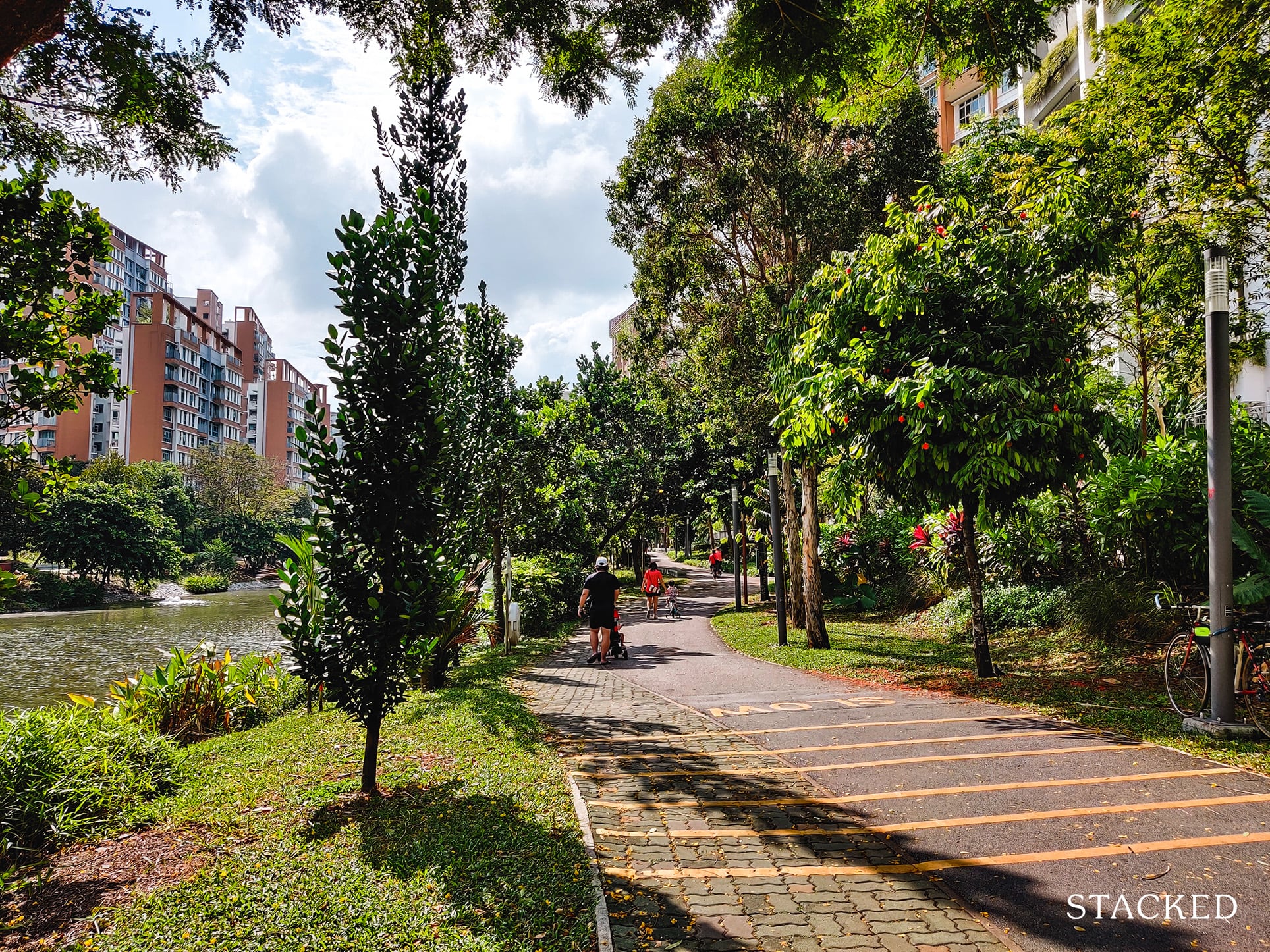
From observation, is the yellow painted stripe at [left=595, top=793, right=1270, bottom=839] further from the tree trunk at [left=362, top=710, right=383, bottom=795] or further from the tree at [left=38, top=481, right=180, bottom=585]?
the tree at [left=38, top=481, right=180, bottom=585]

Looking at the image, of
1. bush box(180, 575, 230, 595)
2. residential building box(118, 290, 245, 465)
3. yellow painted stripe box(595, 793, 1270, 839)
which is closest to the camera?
yellow painted stripe box(595, 793, 1270, 839)

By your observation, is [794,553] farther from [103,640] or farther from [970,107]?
[970,107]

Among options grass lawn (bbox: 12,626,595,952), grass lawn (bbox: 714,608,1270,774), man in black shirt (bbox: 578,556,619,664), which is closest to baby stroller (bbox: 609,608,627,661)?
man in black shirt (bbox: 578,556,619,664)

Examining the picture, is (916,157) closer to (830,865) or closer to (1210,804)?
(1210,804)

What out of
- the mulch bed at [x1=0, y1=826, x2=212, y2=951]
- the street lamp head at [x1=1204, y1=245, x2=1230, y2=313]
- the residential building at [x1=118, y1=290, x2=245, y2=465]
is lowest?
the mulch bed at [x1=0, y1=826, x2=212, y2=951]

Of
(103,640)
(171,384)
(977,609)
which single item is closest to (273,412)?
(171,384)

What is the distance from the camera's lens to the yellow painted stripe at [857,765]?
6078 mm

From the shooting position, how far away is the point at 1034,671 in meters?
10.6

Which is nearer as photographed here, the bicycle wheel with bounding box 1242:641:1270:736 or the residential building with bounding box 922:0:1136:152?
the bicycle wheel with bounding box 1242:641:1270:736

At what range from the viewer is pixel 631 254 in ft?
60.3

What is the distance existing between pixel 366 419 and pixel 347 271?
1.14m

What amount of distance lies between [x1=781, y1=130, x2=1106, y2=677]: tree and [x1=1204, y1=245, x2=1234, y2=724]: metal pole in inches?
63.9

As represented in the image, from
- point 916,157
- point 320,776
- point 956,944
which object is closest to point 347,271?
point 320,776

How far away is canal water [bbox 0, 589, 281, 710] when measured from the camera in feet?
54.6
